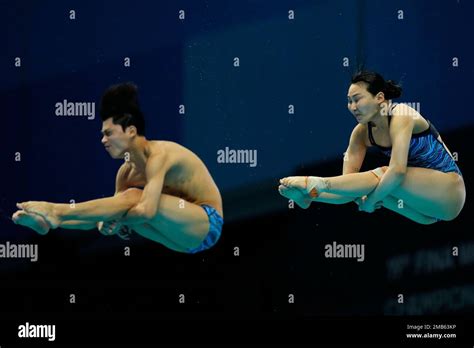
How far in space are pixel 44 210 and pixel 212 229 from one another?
1322 mm

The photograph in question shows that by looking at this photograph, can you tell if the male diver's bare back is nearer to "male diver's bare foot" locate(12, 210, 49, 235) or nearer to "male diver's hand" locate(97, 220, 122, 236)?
"male diver's hand" locate(97, 220, 122, 236)

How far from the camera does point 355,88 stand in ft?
23.0

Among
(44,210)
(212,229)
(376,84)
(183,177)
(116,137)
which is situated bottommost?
(212,229)

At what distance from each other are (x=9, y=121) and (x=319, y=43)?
2523 millimetres

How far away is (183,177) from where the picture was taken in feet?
23.1

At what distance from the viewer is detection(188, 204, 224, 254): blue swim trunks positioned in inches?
281

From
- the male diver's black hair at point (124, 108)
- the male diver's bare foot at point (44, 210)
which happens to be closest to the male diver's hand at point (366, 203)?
the male diver's black hair at point (124, 108)

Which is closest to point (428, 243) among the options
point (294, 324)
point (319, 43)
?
point (294, 324)

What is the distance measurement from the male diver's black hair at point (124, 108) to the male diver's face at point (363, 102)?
1.49 m

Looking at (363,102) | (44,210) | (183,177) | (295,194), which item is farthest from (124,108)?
(363,102)

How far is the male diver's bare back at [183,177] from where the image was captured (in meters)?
6.91

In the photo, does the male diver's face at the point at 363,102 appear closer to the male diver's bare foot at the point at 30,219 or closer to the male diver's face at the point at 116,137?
the male diver's face at the point at 116,137

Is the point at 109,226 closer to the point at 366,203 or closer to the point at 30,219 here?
the point at 30,219

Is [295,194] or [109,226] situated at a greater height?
[295,194]
